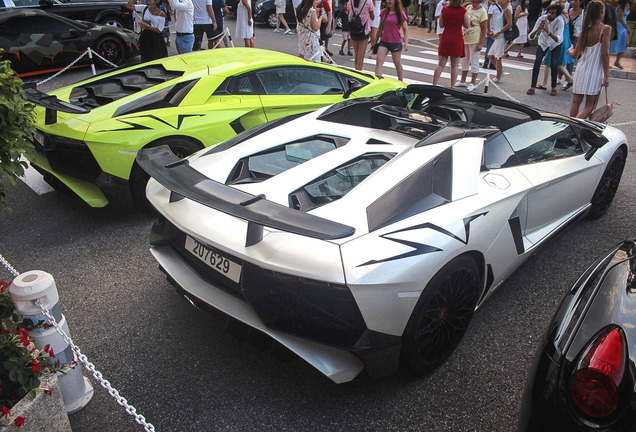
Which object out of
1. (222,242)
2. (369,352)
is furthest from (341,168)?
(369,352)

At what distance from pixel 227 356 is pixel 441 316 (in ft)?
3.88

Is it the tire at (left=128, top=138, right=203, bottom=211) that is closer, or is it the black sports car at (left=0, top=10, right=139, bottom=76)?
the tire at (left=128, top=138, right=203, bottom=211)

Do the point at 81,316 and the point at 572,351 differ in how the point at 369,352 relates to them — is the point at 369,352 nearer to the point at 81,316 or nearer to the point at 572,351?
the point at 572,351

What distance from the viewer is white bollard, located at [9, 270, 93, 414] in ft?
7.59

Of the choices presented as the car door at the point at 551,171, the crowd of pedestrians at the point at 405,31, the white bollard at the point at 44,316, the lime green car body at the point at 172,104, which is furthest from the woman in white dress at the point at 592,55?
the white bollard at the point at 44,316

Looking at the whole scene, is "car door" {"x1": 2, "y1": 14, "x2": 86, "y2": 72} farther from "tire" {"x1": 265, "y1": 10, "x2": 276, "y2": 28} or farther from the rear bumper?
"tire" {"x1": 265, "y1": 10, "x2": 276, "y2": 28}

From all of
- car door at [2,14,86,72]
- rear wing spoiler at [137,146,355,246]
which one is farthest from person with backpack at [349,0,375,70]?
rear wing spoiler at [137,146,355,246]

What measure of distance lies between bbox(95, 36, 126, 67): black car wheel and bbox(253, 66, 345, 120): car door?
5.98 meters

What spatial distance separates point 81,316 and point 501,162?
2.73 m

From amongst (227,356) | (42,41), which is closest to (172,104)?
(227,356)

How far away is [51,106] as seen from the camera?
410 cm

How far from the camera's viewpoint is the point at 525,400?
1943 millimetres

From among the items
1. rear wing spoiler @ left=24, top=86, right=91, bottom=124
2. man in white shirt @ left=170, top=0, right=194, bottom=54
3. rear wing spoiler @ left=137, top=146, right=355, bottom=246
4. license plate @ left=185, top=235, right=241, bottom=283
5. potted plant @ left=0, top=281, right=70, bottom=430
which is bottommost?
potted plant @ left=0, top=281, right=70, bottom=430

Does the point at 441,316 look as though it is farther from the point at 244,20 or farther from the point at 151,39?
the point at 244,20
